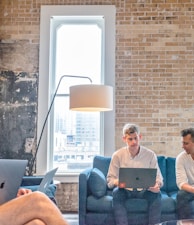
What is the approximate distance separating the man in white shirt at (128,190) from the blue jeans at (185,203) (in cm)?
21

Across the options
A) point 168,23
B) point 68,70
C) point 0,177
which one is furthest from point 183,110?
point 0,177

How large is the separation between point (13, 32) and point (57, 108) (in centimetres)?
134

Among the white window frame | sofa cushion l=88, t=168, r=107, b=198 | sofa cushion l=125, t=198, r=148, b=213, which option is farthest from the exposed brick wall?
sofa cushion l=125, t=198, r=148, b=213

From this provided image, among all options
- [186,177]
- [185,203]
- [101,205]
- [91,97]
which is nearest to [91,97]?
[91,97]

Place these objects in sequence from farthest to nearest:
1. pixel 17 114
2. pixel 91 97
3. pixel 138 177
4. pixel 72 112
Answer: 1. pixel 72 112
2. pixel 17 114
3. pixel 91 97
4. pixel 138 177

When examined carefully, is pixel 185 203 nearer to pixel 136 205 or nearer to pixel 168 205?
pixel 168 205

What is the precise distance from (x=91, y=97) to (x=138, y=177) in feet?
3.52

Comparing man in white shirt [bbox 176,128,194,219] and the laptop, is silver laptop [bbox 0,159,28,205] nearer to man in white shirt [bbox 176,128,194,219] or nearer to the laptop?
the laptop

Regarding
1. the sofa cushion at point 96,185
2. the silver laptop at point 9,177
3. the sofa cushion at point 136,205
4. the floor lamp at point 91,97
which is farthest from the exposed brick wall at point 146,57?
the silver laptop at point 9,177

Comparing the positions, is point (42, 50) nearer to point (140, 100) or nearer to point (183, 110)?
point (140, 100)

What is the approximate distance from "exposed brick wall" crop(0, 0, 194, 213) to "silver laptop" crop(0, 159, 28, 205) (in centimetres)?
261

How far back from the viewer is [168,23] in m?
4.86

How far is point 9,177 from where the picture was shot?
84.1 inches

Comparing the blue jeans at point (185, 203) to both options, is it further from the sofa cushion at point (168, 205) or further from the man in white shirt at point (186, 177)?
the sofa cushion at point (168, 205)
